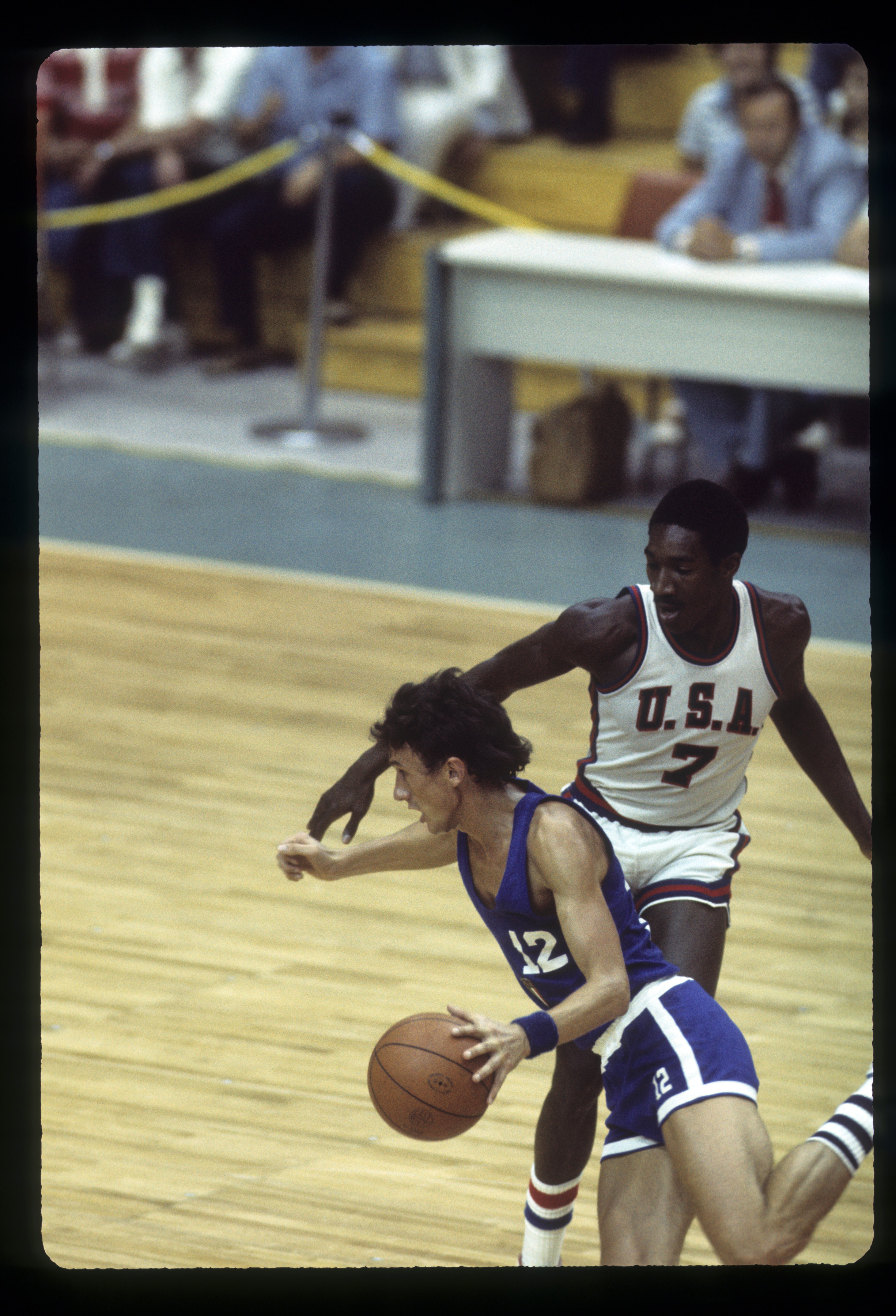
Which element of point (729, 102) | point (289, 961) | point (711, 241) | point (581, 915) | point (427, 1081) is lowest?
point (289, 961)

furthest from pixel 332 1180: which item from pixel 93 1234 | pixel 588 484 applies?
pixel 588 484

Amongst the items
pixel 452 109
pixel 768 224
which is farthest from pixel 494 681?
pixel 452 109

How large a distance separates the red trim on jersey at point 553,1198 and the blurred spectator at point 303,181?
241 inches

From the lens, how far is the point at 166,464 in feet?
25.0

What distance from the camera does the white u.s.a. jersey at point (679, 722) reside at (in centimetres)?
302

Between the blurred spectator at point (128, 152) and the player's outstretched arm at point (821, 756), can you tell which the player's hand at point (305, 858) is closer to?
the player's outstretched arm at point (821, 756)

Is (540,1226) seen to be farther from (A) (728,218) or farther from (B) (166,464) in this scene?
(B) (166,464)

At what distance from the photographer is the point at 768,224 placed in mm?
6230

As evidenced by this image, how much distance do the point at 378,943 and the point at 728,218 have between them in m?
3.15

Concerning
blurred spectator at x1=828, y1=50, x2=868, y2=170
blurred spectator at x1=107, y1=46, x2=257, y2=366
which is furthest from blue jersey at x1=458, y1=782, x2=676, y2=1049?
blurred spectator at x1=107, y1=46, x2=257, y2=366

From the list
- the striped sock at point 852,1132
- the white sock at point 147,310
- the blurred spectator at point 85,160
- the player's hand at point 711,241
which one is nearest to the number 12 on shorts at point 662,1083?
Answer: the striped sock at point 852,1132

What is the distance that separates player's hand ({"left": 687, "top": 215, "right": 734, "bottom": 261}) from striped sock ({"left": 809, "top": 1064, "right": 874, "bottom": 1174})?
3.98 metres

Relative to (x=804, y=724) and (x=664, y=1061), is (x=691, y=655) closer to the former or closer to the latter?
(x=804, y=724)

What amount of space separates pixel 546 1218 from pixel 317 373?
5981 millimetres
